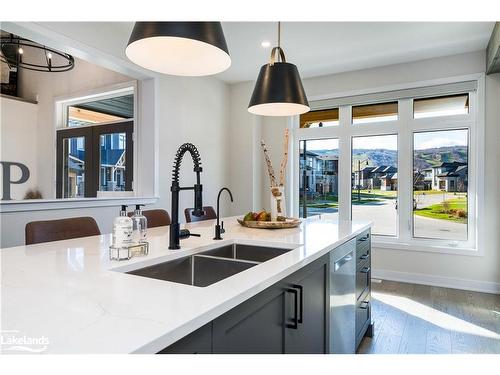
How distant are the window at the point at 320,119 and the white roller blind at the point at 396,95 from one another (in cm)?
12

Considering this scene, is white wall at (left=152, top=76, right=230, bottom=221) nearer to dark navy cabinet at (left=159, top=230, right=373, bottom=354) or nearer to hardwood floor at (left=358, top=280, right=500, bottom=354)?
hardwood floor at (left=358, top=280, right=500, bottom=354)

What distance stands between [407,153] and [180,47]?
359 cm

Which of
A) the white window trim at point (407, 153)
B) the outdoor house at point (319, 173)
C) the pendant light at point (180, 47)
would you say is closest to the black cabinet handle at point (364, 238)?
the pendant light at point (180, 47)

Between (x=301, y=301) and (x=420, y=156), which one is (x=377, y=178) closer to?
(x=420, y=156)

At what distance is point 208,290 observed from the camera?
3.16ft

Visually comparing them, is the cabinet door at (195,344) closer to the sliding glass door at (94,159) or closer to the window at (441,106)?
the sliding glass door at (94,159)

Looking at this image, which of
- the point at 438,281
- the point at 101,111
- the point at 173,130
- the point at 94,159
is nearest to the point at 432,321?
the point at 438,281

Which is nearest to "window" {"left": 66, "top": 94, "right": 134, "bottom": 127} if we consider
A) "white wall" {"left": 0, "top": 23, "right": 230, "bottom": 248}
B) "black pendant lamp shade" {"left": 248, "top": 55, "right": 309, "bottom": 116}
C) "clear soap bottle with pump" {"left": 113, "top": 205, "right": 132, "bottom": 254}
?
"white wall" {"left": 0, "top": 23, "right": 230, "bottom": 248}

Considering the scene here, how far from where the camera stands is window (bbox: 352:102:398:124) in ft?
14.7

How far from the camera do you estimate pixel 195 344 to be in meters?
0.80

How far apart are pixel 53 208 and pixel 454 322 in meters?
3.68
